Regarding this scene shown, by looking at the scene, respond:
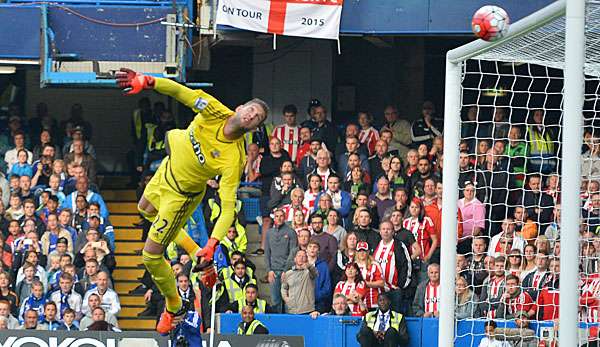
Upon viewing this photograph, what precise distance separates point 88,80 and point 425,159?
4.35 m

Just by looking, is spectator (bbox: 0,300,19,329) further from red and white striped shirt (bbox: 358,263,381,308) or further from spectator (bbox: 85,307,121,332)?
red and white striped shirt (bbox: 358,263,381,308)

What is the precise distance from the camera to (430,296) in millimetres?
16516

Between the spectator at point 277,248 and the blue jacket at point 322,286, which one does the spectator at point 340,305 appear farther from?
the spectator at point 277,248

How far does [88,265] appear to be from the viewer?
17359mm

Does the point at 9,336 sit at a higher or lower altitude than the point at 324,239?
lower


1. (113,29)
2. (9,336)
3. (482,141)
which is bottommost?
(9,336)

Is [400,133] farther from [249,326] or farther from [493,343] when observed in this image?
[493,343]

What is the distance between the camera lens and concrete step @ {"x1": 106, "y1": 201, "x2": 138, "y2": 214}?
20.5m

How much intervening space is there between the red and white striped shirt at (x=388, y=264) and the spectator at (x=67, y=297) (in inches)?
133

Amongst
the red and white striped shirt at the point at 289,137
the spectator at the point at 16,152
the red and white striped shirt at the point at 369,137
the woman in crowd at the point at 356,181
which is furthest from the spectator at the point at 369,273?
the spectator at the point at 16,152

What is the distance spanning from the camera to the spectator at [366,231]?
1694 centimetres

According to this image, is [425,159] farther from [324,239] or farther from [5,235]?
[5,235]

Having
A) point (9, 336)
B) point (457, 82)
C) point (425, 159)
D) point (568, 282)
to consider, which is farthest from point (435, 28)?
point (568, 282)

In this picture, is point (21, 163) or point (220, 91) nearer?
point (21, 163)
